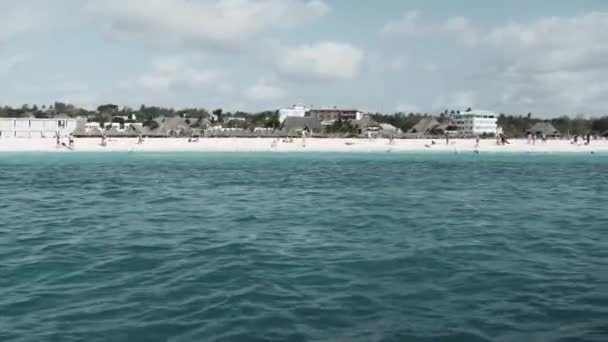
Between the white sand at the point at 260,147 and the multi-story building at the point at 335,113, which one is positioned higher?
the multi-story building at the point at 335,113

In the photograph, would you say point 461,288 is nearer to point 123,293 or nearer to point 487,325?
point 487,325

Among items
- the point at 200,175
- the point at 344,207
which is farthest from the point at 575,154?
the point at 344,207

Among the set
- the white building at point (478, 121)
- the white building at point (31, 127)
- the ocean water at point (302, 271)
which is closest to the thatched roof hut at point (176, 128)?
the white building at point (31, 127)

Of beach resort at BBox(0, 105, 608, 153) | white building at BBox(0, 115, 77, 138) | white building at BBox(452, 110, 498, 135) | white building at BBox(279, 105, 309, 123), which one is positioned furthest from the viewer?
white building at BBox(279, 105, 309, 123)

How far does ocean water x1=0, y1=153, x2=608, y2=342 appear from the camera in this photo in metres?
5.60

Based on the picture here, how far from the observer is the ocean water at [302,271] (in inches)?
220

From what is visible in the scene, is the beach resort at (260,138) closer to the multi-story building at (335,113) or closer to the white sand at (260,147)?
the white sand at (260,147)

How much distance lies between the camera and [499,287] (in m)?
Answer: 7.02

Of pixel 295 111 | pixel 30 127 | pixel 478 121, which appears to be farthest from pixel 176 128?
pixel 478 121

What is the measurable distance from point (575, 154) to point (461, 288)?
56295mm

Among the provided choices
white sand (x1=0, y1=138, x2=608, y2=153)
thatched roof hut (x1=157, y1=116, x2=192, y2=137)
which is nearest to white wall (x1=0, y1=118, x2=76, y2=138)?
white sand (x1=0, y1=138, x2=608, y2=153)

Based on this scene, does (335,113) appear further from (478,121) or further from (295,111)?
(478,121)

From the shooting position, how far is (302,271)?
25.5 ft

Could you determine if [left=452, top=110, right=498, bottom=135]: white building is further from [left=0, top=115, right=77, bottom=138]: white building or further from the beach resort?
[left=0, top=115, right=77, bottom=138]: white building
